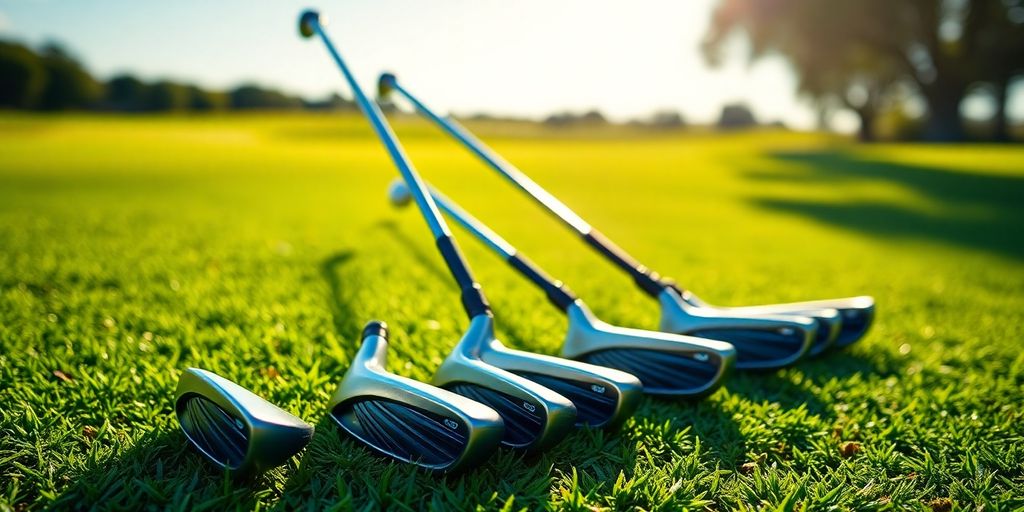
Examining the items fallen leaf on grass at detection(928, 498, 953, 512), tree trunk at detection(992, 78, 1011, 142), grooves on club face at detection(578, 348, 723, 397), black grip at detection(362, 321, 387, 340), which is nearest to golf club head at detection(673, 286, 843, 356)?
grooves on club face at detection(578, 348, 723, 397)

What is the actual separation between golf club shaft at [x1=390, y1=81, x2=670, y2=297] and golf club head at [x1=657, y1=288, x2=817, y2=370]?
0.19m

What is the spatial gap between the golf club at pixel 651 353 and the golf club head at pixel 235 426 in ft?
4.12

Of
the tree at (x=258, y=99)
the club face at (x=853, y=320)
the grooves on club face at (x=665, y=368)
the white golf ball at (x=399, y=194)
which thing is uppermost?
the tree at (x=258, y=99)

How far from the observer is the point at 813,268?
632cm

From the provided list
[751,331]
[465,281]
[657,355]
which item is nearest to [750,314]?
[751,331]

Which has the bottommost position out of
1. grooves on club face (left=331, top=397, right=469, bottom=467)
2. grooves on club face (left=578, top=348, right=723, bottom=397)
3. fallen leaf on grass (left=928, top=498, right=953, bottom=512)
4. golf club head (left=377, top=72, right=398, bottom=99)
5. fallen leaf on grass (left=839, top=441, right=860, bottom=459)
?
fallen leaf on grass (left=928, top=498, right=953, bottom=512)

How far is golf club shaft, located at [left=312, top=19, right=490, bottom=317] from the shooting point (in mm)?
2518

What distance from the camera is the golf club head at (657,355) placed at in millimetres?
→ 2344

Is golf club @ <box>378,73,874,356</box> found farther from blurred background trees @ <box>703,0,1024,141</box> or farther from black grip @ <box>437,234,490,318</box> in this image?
blurred background trees @ <box>703,0,1024,141</box>

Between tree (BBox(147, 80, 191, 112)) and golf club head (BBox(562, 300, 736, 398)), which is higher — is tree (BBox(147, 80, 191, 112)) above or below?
above

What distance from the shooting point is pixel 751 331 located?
9.43 feet

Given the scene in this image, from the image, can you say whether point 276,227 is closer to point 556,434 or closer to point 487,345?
point 487,345

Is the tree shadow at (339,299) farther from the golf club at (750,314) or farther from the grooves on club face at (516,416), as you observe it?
the grooves on club face at (516,416)

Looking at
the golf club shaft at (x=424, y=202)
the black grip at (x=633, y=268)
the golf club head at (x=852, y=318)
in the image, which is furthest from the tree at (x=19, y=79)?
the golf club head at (x=852, y=318)
